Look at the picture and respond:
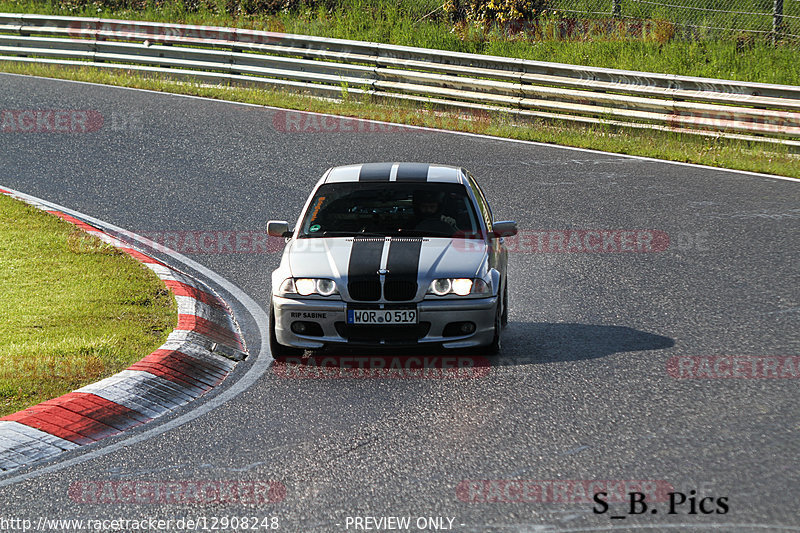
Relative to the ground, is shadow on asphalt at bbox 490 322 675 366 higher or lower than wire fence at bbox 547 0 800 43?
lower

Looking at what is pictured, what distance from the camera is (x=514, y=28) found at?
23250mm

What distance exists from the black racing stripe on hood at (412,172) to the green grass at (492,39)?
11610mm

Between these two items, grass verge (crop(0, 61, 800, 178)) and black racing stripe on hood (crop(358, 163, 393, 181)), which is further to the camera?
grass verge (crop(0, 61, 800, 178))

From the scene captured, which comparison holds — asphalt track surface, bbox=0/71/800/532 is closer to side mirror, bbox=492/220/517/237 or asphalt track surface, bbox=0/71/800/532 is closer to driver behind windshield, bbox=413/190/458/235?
side mirror, bbox=492/220/517/237

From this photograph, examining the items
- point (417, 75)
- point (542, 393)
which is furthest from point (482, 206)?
point (417, 75)

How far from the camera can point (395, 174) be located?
938 cm

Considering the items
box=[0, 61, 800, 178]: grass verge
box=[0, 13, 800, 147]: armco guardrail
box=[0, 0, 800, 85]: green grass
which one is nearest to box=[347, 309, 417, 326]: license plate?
box=[0, 61, 800, 178]: grass verge

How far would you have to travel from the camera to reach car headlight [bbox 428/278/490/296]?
8.10 meters

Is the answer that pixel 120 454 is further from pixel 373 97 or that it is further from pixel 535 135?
pixel 373 97

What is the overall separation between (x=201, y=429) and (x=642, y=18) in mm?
17620

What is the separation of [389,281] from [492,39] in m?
15.4

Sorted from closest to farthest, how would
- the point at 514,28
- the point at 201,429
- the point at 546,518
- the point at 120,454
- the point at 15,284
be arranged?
1. the point at 546,518
2. the point at 120,454
3. the point at 201,429
4. the point at 15,284
5. the point at 514,28

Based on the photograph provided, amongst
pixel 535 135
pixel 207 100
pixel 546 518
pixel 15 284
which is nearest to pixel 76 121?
pixel 207 100

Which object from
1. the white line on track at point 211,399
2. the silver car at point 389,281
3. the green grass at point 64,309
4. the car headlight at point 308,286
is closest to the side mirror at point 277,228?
the silver car at point 389,281
